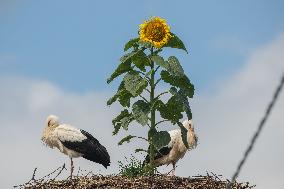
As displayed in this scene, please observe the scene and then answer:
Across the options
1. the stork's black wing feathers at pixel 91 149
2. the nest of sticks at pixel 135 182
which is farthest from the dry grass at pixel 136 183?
the stork's black wing feathers at pixel 91 149

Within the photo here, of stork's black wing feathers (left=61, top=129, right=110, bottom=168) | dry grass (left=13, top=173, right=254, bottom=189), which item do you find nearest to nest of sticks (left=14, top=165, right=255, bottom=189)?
dry grass (left=13, top=173, right=254, bottom=189)

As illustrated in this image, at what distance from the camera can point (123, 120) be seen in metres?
7.30

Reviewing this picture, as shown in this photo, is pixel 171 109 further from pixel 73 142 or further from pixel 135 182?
pixel 73 142

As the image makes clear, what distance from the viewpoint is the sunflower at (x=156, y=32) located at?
7.17 metres

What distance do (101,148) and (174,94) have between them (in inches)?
205

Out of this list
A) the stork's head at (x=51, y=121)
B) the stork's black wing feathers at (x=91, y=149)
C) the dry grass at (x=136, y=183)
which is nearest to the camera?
the dry grass at (x=136, y=183)

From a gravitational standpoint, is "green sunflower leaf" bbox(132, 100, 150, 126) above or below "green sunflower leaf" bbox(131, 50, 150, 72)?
below

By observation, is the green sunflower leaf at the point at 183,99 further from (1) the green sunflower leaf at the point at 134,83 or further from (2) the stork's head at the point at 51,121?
(2) the stork's head at the point at 51,121

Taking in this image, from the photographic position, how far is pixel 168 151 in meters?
10.9

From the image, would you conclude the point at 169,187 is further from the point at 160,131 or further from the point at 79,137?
the point at 79,137

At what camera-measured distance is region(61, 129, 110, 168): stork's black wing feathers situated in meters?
11.9

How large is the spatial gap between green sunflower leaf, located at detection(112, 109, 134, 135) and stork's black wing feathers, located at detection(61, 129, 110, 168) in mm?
4424

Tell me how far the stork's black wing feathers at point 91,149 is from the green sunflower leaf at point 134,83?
4958mm

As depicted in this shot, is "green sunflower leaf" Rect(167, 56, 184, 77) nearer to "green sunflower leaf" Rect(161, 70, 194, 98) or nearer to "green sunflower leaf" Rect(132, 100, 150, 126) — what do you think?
"green sunflower leaf" Rect(161, 70, 194, 98)
